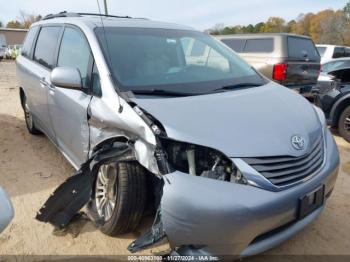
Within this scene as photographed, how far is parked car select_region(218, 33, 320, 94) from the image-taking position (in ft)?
25.4

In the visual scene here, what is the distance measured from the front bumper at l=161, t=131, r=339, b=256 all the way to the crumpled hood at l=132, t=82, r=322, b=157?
246 mm

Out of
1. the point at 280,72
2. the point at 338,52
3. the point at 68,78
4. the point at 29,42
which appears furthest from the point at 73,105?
the point at 338,52

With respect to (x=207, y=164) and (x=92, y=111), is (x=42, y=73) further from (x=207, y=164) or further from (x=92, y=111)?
(x=207, y=164)

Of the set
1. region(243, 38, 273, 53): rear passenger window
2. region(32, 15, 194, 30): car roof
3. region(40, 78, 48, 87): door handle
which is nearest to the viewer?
region(32, 15, 194, 30): car roof

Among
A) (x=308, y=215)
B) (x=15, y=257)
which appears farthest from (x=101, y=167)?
(x=308, y=215)

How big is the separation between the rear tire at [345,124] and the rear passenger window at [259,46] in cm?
303

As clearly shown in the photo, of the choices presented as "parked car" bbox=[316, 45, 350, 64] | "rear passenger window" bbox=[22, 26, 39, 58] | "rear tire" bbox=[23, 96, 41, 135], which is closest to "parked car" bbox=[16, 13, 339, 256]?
"rear passenger window" bbox=[22, 26, 39, 58]

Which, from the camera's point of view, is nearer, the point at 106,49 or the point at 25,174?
the point at 106,49

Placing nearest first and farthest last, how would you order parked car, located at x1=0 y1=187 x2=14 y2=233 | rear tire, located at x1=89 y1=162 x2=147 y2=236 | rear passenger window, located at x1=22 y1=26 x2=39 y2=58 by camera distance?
parked car, located at x1=0 y1=187 x2=14 y2=233 → rear tire, located at x1=89 y1=162 x2=147 y2=236 → rear passenger window, located at x1=22 y1=26 x2=39 y2=58

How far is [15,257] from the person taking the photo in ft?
8.87

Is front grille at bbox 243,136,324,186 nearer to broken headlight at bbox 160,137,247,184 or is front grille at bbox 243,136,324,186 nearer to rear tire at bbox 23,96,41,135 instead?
broken headlight at bbox 160,137,247,184

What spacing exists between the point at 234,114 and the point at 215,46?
1.55 meters

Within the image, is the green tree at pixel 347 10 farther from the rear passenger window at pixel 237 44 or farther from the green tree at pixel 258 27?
the rear passenger window at pixel 237 44

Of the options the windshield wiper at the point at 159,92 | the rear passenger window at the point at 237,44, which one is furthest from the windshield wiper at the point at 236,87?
the rear passenger window at the point at 237,44
